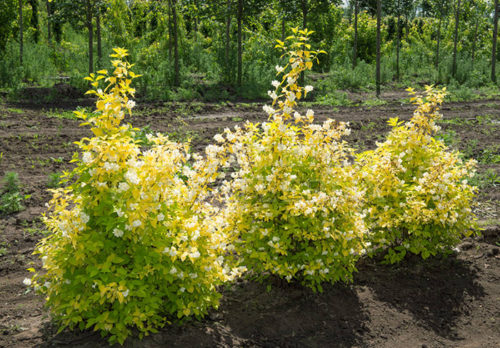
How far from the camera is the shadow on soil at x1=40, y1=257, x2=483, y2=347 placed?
3027mm

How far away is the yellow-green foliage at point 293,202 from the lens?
10.8ft

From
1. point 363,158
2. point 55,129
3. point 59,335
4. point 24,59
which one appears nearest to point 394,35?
point 24,59

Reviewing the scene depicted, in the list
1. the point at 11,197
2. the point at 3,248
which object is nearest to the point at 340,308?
the point at 3,248

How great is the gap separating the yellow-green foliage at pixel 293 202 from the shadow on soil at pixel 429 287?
22.8 inches

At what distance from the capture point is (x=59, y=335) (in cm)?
296

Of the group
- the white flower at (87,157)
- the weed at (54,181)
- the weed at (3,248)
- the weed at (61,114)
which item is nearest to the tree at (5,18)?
the weed at (61,114)

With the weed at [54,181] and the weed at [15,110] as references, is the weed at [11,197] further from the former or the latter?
the weed at [15,110]

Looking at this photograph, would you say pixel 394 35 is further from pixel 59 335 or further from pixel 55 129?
pixel 59 335

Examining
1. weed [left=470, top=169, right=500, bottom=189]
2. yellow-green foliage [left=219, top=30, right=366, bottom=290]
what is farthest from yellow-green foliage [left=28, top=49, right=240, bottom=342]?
weed [left=470, top=169, right=500, bottom=189]

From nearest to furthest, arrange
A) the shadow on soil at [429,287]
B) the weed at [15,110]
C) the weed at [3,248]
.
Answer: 1. the shadow on soil at [429,287]
2. the weed at [3,248]
3. the weed at [15,110]

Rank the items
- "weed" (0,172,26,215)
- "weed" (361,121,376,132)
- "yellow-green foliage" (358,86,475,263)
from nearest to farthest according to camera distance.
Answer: "yellow-green foliage" (358,86,475,263) < "weed" (0,172,26,215) < "weed" (361,121,376,132)

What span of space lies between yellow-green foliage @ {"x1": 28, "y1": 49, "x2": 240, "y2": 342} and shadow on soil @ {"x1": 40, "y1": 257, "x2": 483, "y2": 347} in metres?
0.19

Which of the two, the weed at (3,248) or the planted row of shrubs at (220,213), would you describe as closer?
the planted row of shrubs at (220,213)

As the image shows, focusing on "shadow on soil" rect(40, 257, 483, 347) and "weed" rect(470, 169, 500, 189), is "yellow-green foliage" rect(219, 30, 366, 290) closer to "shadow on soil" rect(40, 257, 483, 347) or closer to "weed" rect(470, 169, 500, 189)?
"shadow on soil" rect(40, 257, 483, 347)
